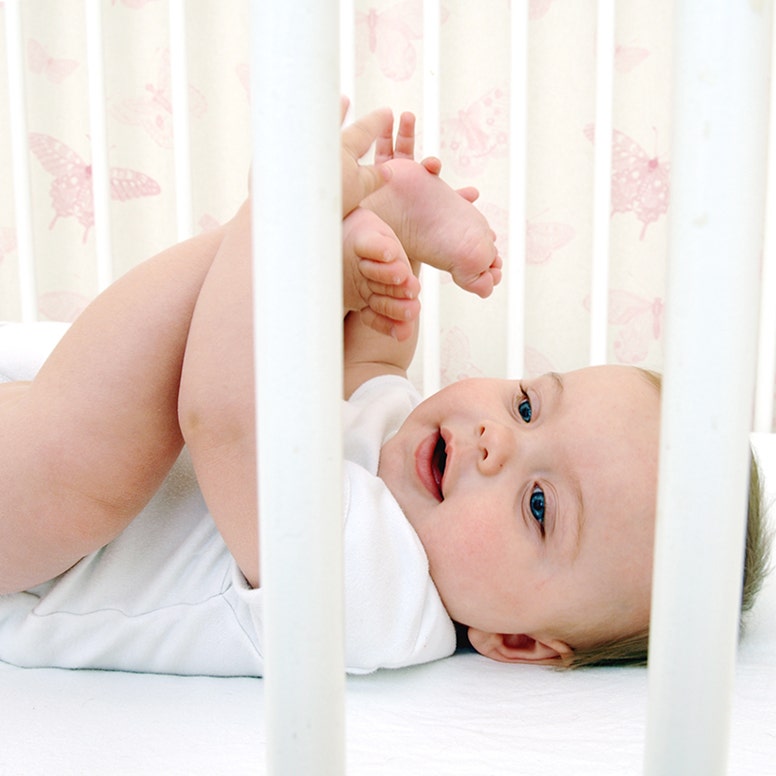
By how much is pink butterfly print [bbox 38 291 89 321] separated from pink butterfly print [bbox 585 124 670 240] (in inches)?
30.5

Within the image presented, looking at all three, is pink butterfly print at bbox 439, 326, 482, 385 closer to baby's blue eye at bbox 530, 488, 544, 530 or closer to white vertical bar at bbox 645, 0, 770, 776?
baby's blue eye at bbox 530, 488, 544, 530

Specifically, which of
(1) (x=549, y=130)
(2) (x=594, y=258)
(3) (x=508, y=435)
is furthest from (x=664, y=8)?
(3) (x=508, y=435)

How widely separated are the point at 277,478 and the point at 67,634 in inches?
16.4

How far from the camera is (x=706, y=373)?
9.3 inches

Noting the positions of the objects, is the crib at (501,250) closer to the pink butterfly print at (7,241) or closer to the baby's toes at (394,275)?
the pink butterfly print at (7,241)

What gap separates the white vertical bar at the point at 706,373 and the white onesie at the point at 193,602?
12.3 inches

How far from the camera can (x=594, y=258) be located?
3.68 ft

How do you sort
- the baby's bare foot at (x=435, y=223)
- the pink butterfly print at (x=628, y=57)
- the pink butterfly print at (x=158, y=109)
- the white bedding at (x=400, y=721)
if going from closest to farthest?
the white bedding at (x=400, y=721) → the baby's bare foot at (x=435, y=223) → the pink butterfly print at (x=628, y=57) → the pink butterfly print at (x=158, y=109)

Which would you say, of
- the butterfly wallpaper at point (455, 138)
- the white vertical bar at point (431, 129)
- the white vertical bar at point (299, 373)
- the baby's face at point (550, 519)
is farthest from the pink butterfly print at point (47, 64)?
the white vertical bar at point (299, 373)

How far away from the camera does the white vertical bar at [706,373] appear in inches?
9.0

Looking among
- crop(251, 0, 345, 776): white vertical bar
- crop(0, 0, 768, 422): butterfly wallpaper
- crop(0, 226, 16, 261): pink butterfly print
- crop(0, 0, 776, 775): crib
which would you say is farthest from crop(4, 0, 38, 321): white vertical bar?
crop(251, 0, 345, 776): white vertical bar

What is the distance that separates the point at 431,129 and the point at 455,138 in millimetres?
154

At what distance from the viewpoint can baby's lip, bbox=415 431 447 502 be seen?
64 centimetres

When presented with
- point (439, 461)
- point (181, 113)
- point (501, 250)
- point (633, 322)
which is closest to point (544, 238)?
point (501, 250)
